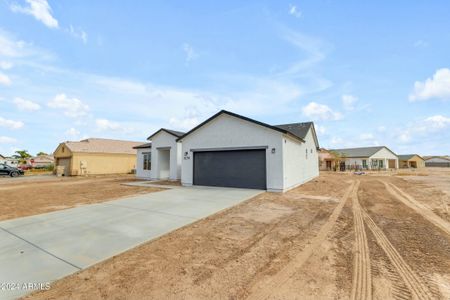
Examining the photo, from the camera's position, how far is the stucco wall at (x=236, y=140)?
34.9 feet

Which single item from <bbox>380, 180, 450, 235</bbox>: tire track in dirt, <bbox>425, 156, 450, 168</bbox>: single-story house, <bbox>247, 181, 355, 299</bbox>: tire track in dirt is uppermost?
<bbox>425, 156, 450, 168</bbox>: single-story house

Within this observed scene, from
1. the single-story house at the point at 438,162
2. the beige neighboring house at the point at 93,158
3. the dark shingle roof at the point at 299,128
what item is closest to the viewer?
the dark shingle roof at the point at 299,128

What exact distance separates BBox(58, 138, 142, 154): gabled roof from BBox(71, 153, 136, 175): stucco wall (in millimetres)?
664

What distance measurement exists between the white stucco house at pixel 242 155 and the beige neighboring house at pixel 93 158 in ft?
60.6

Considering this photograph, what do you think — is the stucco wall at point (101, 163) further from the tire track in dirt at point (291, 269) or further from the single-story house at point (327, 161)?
the single-story house at point (327, 161)

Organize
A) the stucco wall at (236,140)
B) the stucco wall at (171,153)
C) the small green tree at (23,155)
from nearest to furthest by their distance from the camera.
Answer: the stucco wall at (236,140), the stucco wall at (171,153), the small green tree at (23,155)

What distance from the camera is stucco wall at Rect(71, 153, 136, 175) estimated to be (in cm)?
2488

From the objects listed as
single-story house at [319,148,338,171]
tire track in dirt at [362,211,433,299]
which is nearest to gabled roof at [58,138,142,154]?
tire track in dirt at [362,211,433,299]

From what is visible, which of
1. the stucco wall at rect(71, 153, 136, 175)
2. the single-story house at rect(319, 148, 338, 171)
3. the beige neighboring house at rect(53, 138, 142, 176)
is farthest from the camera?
the single-story house at rect(319, 148, 338, 171)

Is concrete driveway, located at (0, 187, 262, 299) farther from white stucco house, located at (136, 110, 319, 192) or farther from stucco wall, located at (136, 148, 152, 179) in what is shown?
stucco wall, located at (136, 148, 152, 179)

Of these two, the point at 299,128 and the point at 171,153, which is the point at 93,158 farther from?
the point at 299,128

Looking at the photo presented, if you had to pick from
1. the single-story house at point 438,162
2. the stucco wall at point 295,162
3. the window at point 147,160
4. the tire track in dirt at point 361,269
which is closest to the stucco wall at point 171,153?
the window at point 147,160

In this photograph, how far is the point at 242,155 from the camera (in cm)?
1182

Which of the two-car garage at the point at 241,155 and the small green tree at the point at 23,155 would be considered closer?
the two-car garage at the point at 241,155
